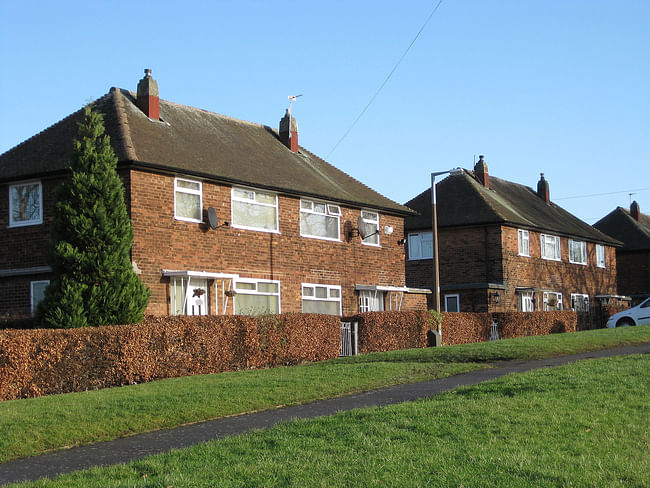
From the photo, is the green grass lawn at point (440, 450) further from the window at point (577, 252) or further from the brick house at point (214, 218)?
the window at point (577, 252)

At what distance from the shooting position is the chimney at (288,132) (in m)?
31.8

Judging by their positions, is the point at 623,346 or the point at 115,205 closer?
the point at 115,205

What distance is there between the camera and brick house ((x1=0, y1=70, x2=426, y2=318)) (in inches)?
897

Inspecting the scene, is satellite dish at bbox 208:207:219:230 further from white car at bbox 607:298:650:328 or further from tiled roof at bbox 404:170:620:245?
white car at bbox 607:298:650:328

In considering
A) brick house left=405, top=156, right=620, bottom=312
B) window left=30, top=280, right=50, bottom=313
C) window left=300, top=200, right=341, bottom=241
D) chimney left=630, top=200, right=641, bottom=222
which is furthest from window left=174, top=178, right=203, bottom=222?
chimney left=630, top=200, right=641, bottom=222

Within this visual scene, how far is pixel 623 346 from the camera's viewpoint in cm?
2398

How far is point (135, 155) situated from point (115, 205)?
289 centimetres

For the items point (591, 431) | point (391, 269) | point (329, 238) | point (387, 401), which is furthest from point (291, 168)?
point (591, 431)

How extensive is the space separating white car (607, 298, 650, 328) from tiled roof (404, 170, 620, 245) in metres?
6.20


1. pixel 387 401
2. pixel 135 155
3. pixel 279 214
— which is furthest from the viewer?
pixel 279 214

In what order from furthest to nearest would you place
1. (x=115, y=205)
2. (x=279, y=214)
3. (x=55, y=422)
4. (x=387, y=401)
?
(x=279, y=214) < (x=115, y=205) < (x=387, y=401) < (x=55, y=422)

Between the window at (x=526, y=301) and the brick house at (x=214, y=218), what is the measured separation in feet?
36.3

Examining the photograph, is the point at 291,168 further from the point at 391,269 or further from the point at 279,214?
the point at 391,269

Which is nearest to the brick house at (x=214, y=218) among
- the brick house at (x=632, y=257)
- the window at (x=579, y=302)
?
the window at (x=579, y=302)
